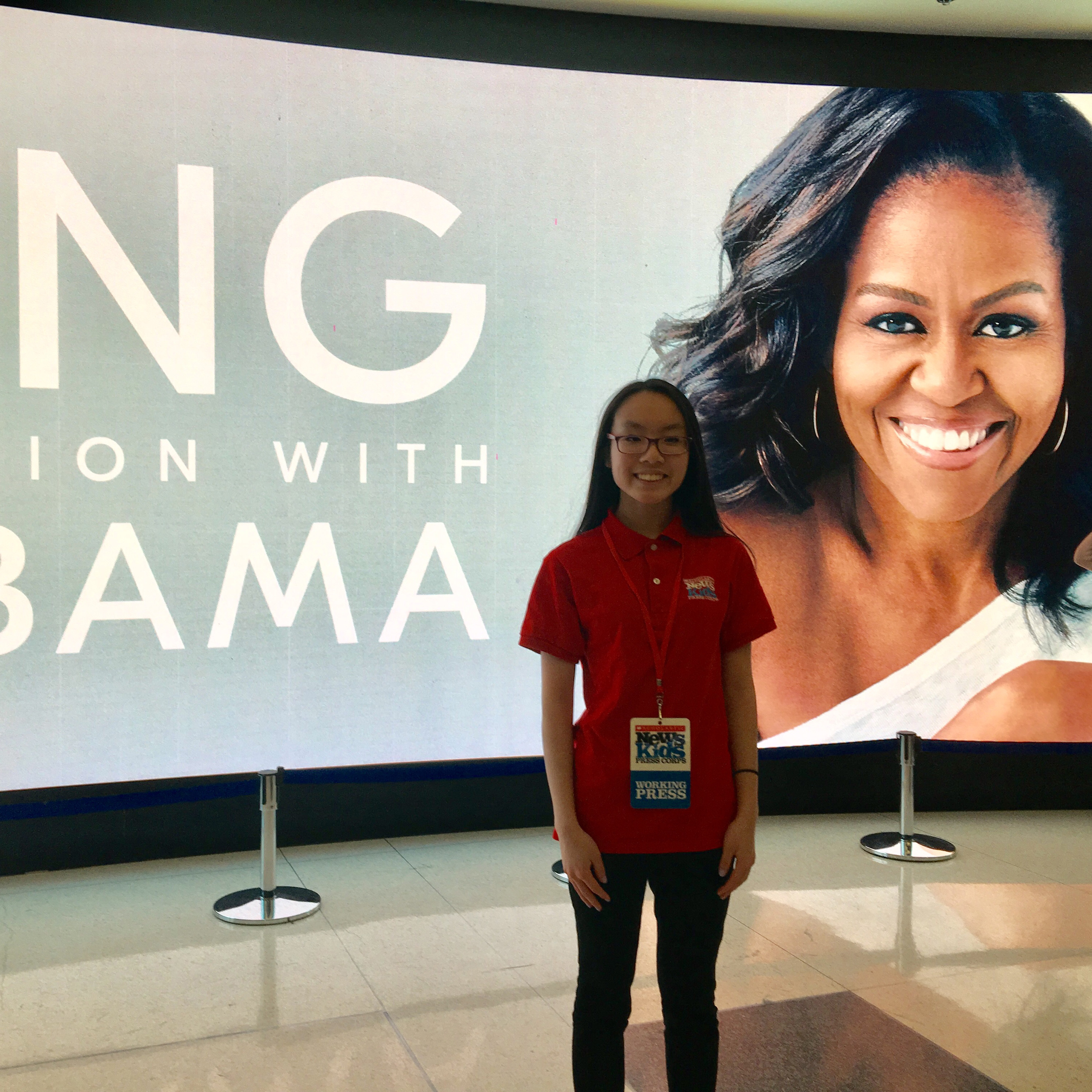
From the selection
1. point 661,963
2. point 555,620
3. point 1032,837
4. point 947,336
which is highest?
point 947,336

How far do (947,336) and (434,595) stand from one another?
230 cm

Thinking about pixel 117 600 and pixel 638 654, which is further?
pixel 117 600

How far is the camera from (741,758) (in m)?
1.74

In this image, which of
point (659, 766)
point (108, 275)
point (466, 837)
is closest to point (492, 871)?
point (466, 837)

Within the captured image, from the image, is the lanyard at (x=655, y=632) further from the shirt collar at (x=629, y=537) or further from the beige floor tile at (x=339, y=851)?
the beige floor tile at (x=339, y=851)

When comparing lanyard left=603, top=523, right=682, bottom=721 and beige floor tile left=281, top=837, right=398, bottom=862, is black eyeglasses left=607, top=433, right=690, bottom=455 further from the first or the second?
beige floor tile left=281, top=837, right=398, bottom=862

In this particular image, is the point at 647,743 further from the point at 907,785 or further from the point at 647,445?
the point at 907,785

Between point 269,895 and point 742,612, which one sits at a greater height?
point 742,612

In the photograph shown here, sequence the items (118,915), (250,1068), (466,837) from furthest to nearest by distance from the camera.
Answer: (466,837) → (118,915) → (250,1068)

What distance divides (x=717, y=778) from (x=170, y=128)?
2.86 meters

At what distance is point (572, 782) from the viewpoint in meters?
1.68

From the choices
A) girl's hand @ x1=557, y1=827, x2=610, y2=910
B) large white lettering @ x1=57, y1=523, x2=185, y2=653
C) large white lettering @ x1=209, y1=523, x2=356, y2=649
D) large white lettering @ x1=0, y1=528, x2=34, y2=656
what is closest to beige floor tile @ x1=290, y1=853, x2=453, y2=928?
large white lettering @ x1=209, y1=523, x2=356, y2=649

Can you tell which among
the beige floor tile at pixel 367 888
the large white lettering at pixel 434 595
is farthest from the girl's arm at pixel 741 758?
the large white lettering at pixel 434 595

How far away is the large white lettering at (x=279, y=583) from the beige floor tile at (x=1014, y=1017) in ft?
6.72
